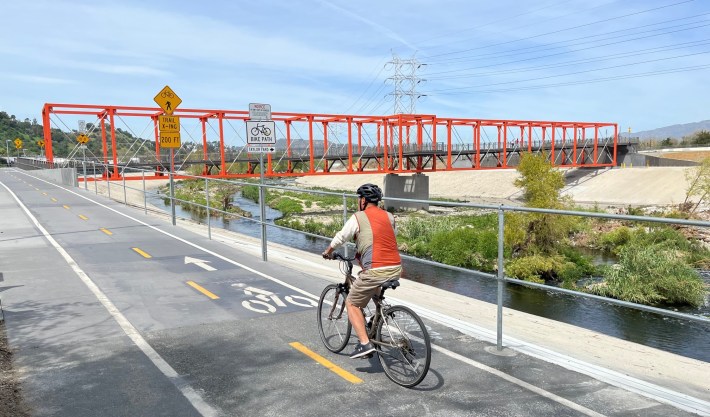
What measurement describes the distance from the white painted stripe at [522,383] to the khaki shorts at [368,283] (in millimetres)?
1314

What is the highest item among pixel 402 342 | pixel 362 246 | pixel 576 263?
pixel 362 246

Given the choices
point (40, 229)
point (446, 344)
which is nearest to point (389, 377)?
point (446, 344)

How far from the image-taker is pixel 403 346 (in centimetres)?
479

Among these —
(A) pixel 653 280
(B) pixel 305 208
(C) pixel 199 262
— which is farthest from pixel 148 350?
(B) pixel 305 208

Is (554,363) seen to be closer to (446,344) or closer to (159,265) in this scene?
(446,344)

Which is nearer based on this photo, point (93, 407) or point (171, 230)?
point (93, 407)

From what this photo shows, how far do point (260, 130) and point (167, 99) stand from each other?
286 inches

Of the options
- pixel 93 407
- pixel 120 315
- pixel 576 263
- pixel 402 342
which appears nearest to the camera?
pixel 93 407

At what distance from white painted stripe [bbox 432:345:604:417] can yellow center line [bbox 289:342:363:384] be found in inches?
46.2

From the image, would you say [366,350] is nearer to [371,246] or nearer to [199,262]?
[371,246]

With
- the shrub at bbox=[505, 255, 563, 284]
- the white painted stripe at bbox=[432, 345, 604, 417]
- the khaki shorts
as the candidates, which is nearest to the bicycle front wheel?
the khaki shorts

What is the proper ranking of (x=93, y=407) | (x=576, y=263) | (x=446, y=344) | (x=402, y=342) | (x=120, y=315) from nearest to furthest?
(x=93, y=407) < (x=402, y=342) < (x=446, y=344) < (x=120, y=315) < (x=576, y=263)

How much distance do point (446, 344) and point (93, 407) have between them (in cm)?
366

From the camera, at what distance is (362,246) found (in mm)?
4875
